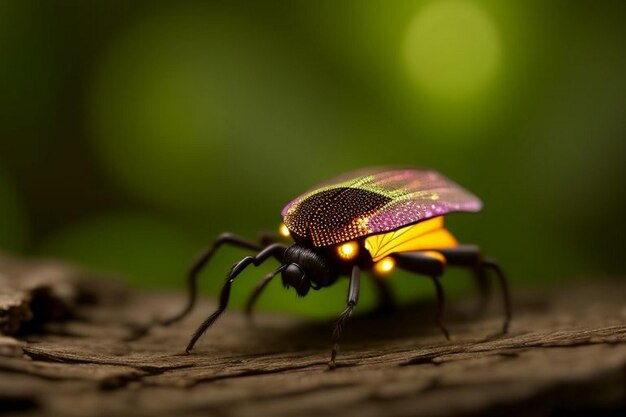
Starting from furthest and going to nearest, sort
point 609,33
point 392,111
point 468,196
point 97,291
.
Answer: point 392,111
point 609,33
point 97,291
point 468,196

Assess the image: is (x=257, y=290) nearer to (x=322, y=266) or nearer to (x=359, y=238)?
(x=322, y=266)

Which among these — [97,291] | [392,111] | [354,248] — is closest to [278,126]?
[392,111]

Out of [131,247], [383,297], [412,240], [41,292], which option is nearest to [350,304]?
[412,240]

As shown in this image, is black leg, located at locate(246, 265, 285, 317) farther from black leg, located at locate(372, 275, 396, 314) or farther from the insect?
black leg, located at locate(372, 275, 396, 314)

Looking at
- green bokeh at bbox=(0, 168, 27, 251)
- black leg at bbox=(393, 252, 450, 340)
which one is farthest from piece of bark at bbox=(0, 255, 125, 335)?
green bokeh at bbox=(0, 168, 27, 251)

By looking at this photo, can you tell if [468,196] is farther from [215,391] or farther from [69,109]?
[69,109]
